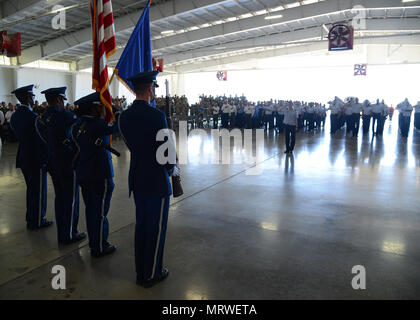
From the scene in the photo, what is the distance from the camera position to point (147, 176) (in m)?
2.45

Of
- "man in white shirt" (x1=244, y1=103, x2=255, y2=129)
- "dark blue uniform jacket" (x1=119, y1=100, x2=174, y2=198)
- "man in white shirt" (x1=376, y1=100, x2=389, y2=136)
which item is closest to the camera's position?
"dark blue uniform jacket" (x1=119, y1=100, x2=174, y2=198)

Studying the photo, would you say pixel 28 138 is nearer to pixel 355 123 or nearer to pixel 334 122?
pixel 355 123

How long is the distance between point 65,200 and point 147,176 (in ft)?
4.56

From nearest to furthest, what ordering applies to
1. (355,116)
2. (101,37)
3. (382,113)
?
(101,37), (355,116), (382,113)

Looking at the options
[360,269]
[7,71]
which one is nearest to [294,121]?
[360,269]

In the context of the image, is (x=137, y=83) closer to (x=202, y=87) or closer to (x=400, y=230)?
(x=400, y=230)

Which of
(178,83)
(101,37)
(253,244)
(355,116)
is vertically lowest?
(253,244)

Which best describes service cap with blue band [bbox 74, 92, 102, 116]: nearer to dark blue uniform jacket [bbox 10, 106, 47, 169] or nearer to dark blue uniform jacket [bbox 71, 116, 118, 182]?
dark blue uniform jacket [bbox 71, 116, 118, 182]

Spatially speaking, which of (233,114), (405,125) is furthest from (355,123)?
(233,114)

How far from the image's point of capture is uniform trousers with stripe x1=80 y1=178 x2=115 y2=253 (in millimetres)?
2953

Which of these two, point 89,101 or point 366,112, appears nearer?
point 89,101

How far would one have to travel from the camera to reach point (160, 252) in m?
2.58

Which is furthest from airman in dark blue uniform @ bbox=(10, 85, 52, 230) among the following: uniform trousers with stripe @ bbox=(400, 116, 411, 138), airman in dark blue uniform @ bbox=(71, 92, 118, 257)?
uniform trousers with stripe @ bbox=(400, 116, 411, 138)

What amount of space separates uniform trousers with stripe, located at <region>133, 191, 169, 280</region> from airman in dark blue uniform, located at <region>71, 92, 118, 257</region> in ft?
2.07
